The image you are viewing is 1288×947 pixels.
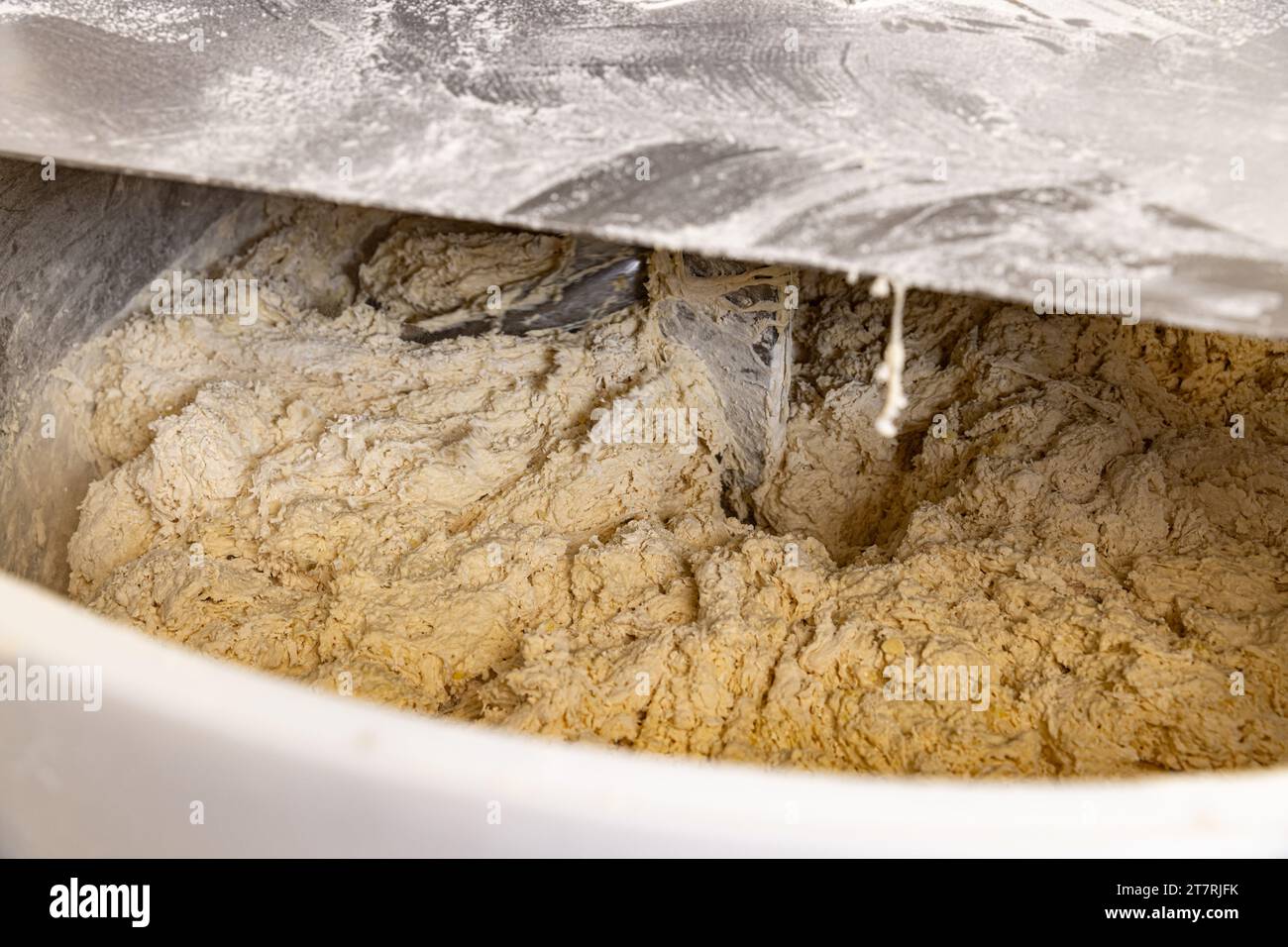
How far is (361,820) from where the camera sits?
0.67 meters

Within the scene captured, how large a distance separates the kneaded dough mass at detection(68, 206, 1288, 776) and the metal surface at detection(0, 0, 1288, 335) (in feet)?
1.50

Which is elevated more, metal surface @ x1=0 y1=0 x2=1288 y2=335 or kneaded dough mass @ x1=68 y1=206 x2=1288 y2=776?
metal surface @ x1=0 y1=0 x2=1288 y2=335

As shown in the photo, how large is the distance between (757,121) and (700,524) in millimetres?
592

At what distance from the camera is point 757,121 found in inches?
41.8

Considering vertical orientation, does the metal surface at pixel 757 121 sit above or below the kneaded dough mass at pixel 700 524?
Answer: above

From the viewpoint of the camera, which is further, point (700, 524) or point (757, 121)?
point (700, 524)

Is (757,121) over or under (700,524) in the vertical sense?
over

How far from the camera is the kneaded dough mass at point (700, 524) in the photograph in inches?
42.4

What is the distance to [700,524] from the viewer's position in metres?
1.44

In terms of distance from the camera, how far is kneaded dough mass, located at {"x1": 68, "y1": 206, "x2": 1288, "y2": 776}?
108cm

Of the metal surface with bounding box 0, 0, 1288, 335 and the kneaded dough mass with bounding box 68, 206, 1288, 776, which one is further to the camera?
the kneaded dough mass with bounding box 68, 206, 1288, 776

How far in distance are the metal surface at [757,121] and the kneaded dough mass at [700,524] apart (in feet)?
1.50

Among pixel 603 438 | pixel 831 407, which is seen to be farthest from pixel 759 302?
pixel 603 438
